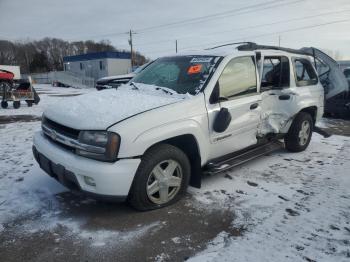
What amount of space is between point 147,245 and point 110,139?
1.05 metres

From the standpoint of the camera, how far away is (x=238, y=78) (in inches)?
166

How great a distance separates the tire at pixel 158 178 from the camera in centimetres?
322

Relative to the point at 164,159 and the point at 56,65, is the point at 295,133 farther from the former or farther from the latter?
the point at 56,65

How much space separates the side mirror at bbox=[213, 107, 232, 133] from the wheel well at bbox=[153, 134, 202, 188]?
0.37 meters

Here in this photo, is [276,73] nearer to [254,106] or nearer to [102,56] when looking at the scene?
[254,106]

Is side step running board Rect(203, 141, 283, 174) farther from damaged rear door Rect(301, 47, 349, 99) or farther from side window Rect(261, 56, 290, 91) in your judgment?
damaged rear door Rect(301, 47, 349, 99)

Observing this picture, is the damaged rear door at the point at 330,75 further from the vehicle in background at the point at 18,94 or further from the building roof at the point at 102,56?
the building roof at the point at 102,56

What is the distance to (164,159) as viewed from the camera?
3.38 metres

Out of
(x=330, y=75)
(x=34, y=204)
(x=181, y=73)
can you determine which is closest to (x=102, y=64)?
(x=330, y=75)

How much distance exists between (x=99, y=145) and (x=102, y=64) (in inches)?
1744

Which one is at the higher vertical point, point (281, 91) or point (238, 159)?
point (281, 91)

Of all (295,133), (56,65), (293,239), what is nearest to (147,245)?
(293,239)

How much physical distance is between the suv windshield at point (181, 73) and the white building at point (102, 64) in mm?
41073

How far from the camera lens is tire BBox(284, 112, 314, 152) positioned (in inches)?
216
